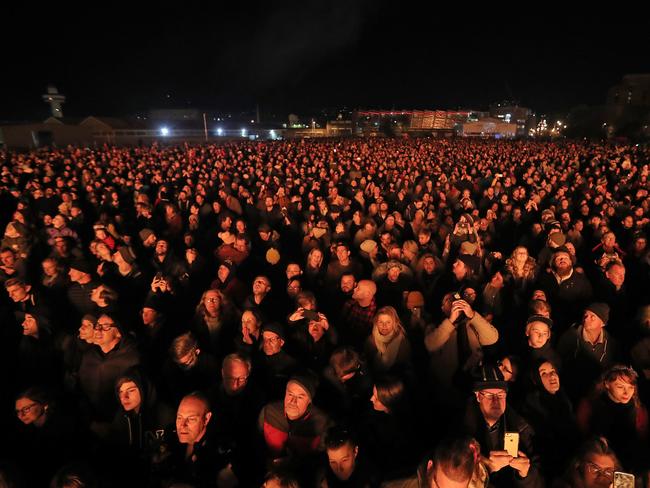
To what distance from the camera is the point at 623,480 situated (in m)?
1.81

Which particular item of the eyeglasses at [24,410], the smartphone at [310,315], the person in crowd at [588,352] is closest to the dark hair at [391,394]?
the smartphone at [310,315]

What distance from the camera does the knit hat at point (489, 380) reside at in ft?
8.20

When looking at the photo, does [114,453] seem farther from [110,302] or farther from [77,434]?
[110,302]

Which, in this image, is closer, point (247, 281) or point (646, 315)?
point (646, 315)

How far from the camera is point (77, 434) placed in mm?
2990

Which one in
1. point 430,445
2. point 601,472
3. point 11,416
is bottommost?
point 430,445

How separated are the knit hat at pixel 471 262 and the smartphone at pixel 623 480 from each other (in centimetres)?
332

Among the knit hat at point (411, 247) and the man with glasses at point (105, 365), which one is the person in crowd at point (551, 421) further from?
the man with glasses at point (105, 365)

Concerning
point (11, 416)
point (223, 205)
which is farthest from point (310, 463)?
point (223, 205)

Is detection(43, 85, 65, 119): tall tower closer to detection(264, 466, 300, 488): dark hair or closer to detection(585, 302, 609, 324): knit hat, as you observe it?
detection(264, 466, 300, 488): dark hair

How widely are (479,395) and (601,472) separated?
2.33 ft

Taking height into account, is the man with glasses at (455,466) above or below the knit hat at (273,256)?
above

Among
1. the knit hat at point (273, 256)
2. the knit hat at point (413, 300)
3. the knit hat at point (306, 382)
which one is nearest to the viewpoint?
the knit hat at point (306, 382)

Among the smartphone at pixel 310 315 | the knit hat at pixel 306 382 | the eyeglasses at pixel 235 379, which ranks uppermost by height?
the knit hat at pixel 306 382
